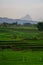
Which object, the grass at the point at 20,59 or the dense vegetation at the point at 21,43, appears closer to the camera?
the grass at the point at 20,59

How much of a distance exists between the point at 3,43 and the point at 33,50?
135cm

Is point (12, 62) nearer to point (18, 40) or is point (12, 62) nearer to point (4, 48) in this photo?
point (4, 48)

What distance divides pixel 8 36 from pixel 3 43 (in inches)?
34.7

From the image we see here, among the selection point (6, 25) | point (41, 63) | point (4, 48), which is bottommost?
point (41, 63)

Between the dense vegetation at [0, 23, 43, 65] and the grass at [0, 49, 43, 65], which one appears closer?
the grass at [0, 49, 43, 65]

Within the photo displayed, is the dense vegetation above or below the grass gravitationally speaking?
above

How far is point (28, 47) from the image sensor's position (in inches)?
279

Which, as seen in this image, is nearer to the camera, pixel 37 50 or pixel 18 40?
pixel 37 50

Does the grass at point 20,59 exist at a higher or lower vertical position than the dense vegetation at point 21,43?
lower

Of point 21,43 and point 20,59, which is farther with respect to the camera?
point 21,43

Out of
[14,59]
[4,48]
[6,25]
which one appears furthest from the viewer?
[6,25]

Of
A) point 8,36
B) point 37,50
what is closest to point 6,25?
point 8,36

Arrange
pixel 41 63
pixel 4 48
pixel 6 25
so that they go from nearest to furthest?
1. pixel 41 63
2. pixel 4 48
3. pixel 6 25

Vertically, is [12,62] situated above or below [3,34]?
below
